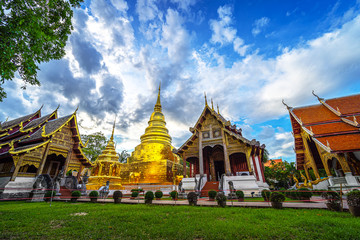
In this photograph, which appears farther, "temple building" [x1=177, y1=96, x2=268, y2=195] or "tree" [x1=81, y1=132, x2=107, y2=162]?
Answer: "tree" [x1=81, y1=132, x2=107, y2=162]

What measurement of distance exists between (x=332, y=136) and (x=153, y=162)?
18.1 meters

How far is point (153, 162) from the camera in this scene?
2189 centimetres

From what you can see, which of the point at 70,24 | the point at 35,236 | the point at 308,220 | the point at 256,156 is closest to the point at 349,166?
the point at 256,156

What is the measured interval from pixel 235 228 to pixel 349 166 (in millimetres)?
11062

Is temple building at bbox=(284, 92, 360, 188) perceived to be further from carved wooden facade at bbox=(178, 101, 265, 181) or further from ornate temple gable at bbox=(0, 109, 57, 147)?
ornate temple gable at bbox=(0, 109, 57, 147)

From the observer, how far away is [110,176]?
19.4 metres

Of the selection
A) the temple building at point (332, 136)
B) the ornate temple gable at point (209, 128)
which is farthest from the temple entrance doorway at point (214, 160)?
the temple building at point (332, 136)

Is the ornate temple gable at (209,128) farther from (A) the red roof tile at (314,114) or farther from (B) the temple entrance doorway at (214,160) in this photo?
(A) the red roof tile at (314,114)

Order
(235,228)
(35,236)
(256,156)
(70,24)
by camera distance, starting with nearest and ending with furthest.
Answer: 1. (35,236)
2. (235,228)
3. (70,24)
4. (256,156)

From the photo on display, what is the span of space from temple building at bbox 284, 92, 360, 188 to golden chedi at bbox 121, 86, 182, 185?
47.7ft

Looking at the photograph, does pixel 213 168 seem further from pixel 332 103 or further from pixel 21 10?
pixel 21 10

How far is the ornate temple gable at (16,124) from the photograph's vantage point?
14627 mm

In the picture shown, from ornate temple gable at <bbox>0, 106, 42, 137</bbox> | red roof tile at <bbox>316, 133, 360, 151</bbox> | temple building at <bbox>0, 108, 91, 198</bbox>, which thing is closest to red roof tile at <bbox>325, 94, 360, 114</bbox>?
red roof tile at <bbox>316, 133, 360, 151</bbox>

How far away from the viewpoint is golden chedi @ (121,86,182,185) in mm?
21062
